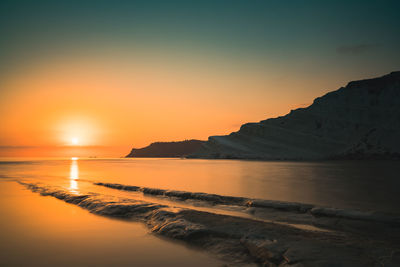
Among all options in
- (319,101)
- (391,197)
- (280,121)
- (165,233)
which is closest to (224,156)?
(280,121)

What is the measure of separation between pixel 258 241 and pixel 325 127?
8280 centimetres

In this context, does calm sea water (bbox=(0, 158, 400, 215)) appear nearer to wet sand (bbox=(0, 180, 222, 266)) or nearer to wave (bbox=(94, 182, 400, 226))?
wave (bbox=(94, 182, 400, 226))

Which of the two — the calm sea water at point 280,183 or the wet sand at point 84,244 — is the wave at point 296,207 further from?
the wet sand at point 84,244

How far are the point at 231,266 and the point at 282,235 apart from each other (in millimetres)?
1648

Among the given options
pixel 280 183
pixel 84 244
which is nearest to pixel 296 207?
pixel 84 244

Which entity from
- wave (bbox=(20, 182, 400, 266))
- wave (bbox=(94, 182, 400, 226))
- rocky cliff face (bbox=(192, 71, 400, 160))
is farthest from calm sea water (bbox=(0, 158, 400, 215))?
rocky cliff face (bbox=(192, 71, 400, 160))

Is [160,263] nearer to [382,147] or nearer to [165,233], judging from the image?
[165,233]

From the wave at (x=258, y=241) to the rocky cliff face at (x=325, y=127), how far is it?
2844 inches

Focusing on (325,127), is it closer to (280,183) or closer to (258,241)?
(280,183)

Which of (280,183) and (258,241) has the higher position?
(258,241)

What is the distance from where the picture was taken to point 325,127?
78812mm

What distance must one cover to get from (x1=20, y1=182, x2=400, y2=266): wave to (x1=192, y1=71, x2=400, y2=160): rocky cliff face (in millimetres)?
72235

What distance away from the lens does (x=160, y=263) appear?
4.34 m

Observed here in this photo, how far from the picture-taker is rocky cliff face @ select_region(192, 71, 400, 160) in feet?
245
